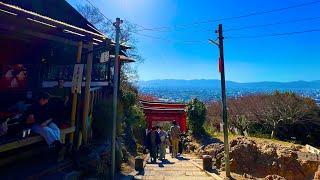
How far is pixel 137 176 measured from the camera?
8.28 m

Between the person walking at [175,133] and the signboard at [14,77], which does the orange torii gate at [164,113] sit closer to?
the person walking at [175,133]

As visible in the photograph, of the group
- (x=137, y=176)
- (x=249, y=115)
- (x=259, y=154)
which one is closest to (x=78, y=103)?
(x=137, y=176)

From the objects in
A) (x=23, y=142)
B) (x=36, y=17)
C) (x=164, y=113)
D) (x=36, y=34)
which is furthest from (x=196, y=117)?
(x=36, y=17)

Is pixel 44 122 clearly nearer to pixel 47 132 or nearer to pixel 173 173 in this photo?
pixel 47 132

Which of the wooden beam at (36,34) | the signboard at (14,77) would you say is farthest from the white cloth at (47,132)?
the signboard at (14,77)

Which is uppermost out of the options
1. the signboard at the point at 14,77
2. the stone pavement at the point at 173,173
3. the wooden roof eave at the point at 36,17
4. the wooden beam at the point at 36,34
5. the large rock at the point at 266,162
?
the wooden roof eave at the point at 36,17

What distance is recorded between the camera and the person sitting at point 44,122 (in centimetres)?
560

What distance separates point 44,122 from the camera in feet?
18.6

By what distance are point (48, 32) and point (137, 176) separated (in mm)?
5430

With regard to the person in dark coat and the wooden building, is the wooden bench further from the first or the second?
the person in dark coat

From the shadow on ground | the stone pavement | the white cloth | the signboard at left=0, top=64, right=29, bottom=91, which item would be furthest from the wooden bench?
the shadow on ground

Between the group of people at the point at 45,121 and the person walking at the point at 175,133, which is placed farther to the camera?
the person walking at the point at 175,133

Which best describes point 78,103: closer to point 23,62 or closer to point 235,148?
point 23,62

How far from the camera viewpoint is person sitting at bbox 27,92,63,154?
560cm
